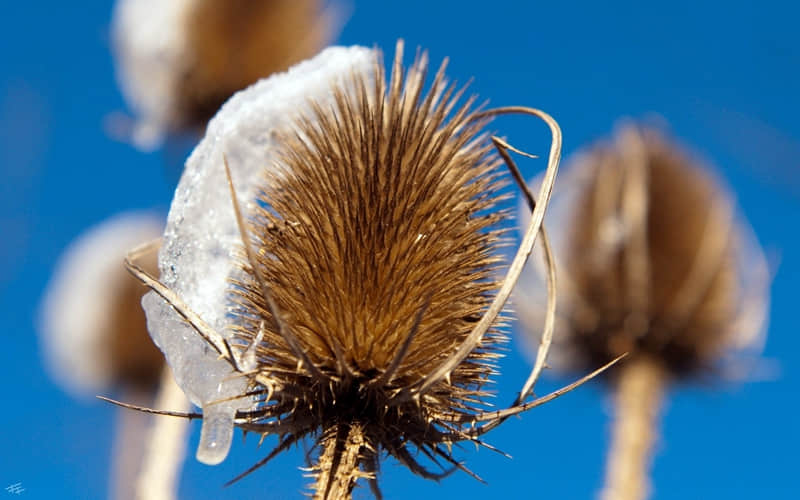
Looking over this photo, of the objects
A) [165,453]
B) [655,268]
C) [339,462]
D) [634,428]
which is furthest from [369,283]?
[655,268]

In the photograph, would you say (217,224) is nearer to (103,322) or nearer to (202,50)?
(202,50)

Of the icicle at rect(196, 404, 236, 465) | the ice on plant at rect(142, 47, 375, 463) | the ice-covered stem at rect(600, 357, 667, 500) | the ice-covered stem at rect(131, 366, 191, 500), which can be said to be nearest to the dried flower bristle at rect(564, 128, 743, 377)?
the ice-covered stem at rect(600, 357, 667, 500)

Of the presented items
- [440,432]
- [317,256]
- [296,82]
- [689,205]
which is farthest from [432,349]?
[689,205]

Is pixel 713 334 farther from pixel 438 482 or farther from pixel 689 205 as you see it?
pixel 438 482

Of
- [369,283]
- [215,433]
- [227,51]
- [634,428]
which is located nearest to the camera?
[215,433]

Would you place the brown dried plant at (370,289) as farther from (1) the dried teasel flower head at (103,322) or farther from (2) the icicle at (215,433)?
(1) the dried teasel flower head at (103,322)

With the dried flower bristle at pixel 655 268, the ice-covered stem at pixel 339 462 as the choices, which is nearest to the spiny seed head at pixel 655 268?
the dried flower bristle at pixel 655 268

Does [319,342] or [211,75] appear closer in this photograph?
[319,342]
